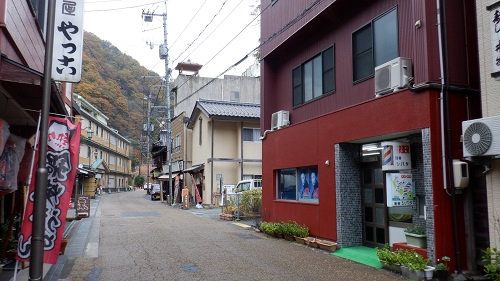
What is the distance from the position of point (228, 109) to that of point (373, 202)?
19061 millimetres

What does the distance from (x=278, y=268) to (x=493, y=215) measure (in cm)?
433

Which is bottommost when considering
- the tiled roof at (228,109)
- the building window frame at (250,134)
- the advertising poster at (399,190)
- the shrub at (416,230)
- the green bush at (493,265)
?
the green bush at (493,265)

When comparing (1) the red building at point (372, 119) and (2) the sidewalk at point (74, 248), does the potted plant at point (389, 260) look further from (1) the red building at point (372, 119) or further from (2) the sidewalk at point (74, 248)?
(2) the sidewalk at point (74, 248)

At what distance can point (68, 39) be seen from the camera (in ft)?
24.3

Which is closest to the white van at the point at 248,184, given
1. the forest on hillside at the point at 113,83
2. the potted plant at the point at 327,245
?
the potted plant at the point at 327,245

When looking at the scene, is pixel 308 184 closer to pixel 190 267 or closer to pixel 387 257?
pixel 387 257

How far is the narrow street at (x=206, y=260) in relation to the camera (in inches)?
332

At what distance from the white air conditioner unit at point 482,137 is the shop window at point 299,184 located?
5.73 metres

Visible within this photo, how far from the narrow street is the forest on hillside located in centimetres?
4955

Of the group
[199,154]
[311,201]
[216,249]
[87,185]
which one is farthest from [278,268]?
[87,185]

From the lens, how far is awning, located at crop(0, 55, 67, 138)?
19.7ft

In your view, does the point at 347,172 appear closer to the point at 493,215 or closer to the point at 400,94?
the point at 400,94

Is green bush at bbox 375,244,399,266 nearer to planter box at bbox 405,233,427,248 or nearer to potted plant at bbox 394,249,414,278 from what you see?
potted plant at bbox 394,249,414,278

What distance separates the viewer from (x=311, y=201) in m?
12.8
